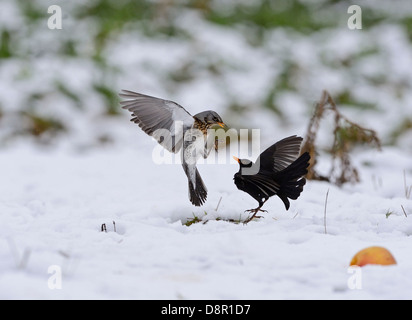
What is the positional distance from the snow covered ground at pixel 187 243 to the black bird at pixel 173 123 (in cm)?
38

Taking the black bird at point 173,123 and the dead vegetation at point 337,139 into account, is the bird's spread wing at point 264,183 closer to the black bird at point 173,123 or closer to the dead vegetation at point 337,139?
the black bird at point 173,123

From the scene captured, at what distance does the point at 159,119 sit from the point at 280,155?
67 cm

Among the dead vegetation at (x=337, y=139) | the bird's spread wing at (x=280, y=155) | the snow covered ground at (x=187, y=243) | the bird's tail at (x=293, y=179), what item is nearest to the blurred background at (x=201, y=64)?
the dead vegetation at (x=337, y=139)

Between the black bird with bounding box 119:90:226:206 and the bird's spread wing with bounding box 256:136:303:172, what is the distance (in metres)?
0.30

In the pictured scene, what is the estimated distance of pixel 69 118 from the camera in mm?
7078

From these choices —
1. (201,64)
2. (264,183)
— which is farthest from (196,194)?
(201,64)

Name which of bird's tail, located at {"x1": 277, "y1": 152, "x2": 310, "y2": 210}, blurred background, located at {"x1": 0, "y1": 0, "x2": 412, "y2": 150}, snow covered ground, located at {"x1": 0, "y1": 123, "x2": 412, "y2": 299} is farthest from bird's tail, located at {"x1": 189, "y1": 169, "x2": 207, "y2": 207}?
blurred background, located at {"x1": 0, "y1": 0, "x2": 412, "y2": 150}

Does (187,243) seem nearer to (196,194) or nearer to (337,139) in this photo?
(196,194)

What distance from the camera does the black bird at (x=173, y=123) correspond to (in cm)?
242

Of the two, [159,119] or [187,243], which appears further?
[159,119]

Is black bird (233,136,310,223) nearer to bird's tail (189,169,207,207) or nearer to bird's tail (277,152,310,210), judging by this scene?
bird's tail (277,152,310,210)

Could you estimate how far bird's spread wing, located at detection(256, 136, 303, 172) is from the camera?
8.61ft

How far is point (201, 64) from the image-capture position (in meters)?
8.58
